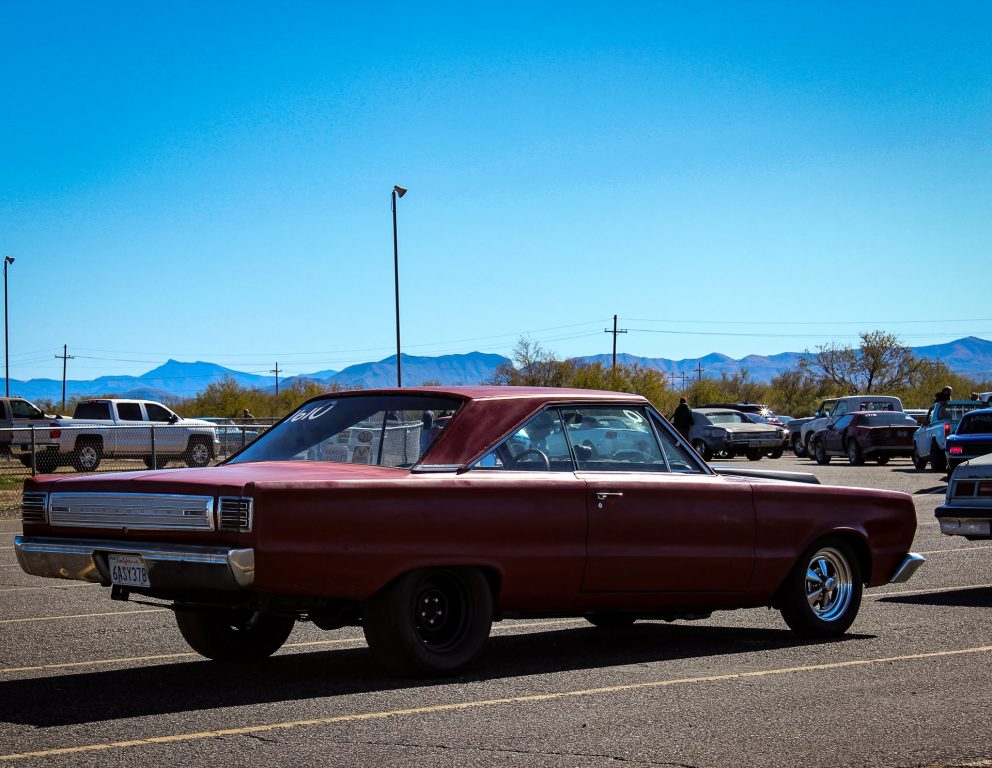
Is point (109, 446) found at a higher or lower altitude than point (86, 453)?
higher

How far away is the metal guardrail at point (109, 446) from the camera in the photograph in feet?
100

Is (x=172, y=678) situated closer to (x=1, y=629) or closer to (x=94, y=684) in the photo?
(x=94, y=684)

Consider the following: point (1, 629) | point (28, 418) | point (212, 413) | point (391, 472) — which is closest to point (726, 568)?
point (391, 472)

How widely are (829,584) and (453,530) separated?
3.03 m

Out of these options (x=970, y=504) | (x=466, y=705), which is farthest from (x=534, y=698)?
(x=970, y=504)

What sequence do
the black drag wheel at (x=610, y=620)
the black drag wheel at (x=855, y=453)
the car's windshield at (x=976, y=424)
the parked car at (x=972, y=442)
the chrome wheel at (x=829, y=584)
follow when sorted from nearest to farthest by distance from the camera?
the chrome wheel at (x=829, y=584), the black drag wheel at (x=610, y=620), the parked car at (x=972, y=442), the car's windshield at (x=976, y=424), the black drag wheel at (x=855, y=453)

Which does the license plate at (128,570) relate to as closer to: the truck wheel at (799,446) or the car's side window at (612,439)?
the car's side window at (612,439)

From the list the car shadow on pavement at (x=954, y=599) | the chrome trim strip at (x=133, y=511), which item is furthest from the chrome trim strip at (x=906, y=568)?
the chrome trim strip at (x=133, y=511)

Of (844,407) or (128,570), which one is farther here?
(844,407)

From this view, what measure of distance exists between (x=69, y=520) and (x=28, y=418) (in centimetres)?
3120

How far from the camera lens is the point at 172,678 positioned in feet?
25.4

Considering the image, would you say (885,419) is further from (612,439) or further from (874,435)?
(612,439)

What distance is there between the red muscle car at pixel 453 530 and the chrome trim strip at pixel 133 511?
0.04 feet

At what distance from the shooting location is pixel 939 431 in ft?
108
